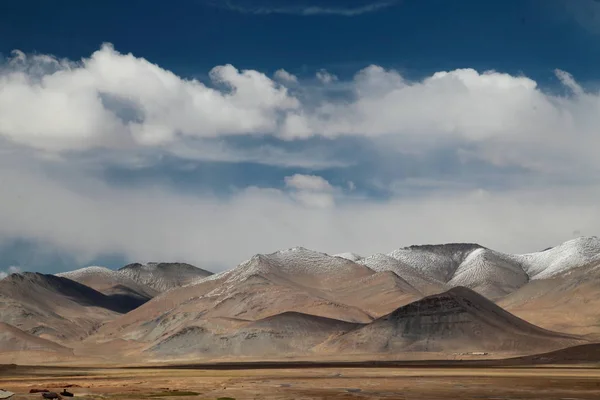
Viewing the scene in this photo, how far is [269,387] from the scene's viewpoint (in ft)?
329

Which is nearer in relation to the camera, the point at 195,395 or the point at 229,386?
the point at 195,395

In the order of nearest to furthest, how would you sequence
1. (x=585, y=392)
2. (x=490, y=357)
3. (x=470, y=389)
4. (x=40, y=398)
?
(x=40, y=398)
(x=585, y=392)
(x=470, y=389)
(x=490, y=357)

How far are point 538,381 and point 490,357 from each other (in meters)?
91.9

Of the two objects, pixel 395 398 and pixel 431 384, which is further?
pixel 431 384

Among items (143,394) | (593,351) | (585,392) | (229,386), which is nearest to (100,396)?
(143,394)

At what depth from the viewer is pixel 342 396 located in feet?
279

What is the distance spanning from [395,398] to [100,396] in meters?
27.0

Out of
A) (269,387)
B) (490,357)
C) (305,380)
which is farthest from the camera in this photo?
(490,357)

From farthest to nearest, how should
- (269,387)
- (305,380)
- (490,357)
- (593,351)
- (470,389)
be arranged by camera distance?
(490,357), (593,351), (305,380), (269,387), (470,389)

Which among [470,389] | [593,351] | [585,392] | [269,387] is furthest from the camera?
[593,351]

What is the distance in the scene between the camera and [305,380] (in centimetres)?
11562

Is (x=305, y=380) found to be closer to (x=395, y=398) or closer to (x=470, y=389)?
(x=470, y=389)

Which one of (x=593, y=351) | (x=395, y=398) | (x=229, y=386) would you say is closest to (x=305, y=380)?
(x=229, y=386)

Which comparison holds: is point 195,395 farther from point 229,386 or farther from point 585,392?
point 585,392
